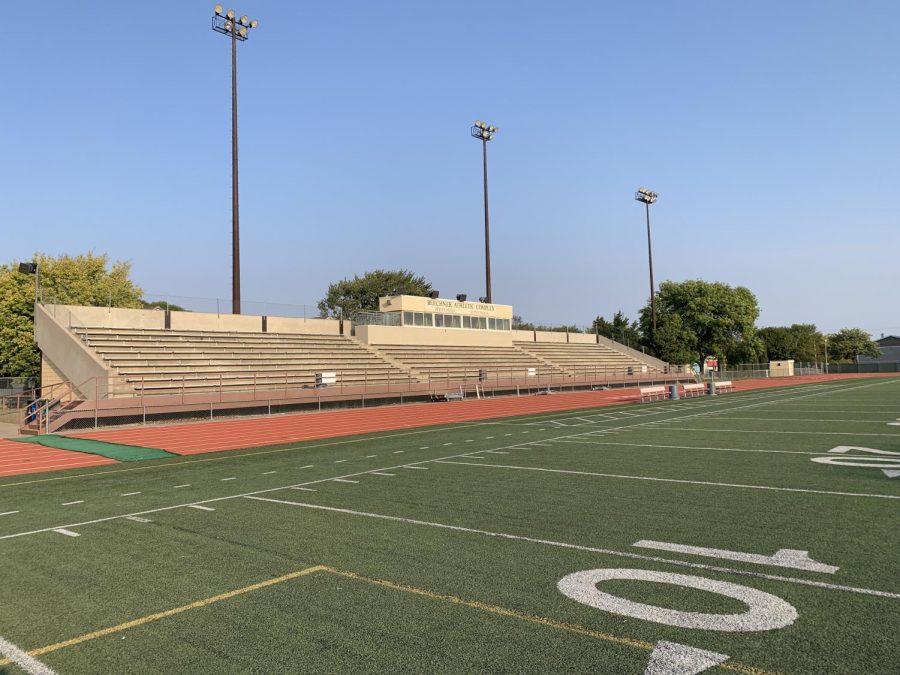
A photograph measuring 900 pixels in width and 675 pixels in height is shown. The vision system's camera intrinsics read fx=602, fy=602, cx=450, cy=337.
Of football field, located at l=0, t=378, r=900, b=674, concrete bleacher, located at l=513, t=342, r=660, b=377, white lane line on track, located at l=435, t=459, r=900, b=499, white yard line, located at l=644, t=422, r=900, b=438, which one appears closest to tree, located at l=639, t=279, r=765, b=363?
concrete bleacher, located at l=513, t=342, r=660, b=377

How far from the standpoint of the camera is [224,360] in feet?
87.1

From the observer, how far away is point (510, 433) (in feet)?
53.5

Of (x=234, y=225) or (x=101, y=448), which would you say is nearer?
(x=101, y=448)

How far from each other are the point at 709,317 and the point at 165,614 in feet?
224

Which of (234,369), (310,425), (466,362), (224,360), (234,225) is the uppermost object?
(234,225)

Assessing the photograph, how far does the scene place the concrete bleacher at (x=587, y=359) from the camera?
44594 millimetres

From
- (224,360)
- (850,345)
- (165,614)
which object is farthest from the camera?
(850,345)

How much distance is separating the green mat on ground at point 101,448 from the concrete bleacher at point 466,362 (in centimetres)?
1911

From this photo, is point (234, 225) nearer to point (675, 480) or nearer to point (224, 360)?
point (224, 360)

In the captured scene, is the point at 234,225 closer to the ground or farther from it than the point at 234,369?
farther from it

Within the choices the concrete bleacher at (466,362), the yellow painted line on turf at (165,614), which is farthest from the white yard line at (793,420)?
the concrete bleacher at (466,362)

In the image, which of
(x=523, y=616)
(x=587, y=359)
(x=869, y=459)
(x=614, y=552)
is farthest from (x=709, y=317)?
(x=523, y=616)

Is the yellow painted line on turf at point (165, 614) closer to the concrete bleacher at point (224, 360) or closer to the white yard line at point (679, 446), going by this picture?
the white yard line at point (679, 446)

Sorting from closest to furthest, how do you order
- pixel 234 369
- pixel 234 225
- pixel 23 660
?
pixel 23 660 → pixel 234 369 → pixel 234 225
